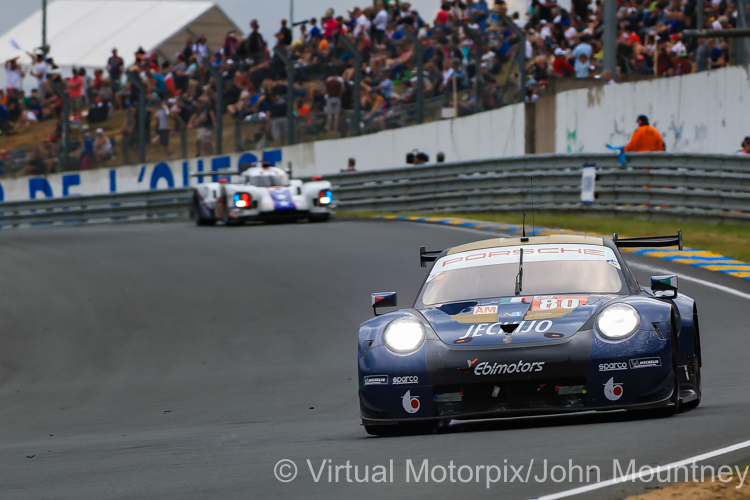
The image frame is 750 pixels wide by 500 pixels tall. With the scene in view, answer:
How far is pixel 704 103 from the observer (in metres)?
19.9

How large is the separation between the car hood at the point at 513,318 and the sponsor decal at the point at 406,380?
0.79 feet

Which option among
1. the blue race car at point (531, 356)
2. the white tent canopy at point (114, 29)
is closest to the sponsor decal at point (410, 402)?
the blue race car at point (531, 356)

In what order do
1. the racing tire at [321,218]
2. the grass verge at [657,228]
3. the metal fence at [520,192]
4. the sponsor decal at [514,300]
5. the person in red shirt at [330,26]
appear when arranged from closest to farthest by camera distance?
1. the sponsor decal at [514,300]
2. the grass verge at [657,228]
3. the metal fence at [520,192]
4. the racing tire at [321,218]
5. the person in red shirt at [330,26]

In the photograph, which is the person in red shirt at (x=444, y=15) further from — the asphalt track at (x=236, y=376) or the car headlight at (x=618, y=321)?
the car headlight at (x=618, y=321)

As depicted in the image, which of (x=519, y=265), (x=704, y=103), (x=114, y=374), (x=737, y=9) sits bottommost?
(x=114, y=374)

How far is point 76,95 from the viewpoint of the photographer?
30.6m

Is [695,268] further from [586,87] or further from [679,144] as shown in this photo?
[586,87]

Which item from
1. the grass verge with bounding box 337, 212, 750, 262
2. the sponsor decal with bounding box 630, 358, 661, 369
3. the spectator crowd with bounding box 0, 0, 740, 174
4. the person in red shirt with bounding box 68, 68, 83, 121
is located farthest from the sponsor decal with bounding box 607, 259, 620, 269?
the person in red shirt with bounding box 68, 68, 83, 121

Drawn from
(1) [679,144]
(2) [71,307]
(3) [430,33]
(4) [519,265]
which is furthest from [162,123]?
(4) [519,265]

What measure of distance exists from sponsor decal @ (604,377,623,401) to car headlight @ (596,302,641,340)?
0.74 ft

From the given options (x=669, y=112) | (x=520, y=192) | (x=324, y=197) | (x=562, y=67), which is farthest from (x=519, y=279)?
(x=562, y=67)

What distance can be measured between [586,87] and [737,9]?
4734mm

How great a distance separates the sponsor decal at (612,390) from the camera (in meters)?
5.59

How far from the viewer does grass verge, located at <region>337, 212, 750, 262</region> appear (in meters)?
15.6
